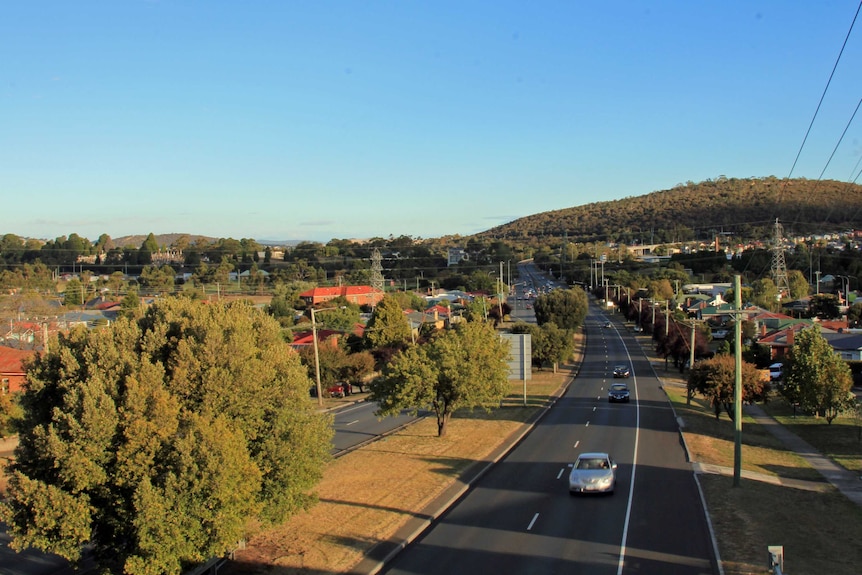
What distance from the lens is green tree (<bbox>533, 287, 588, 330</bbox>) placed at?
82250 millimetres

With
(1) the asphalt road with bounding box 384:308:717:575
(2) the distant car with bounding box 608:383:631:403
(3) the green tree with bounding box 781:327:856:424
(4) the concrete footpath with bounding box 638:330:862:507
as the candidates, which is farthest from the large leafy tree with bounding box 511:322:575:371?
(1) the asphalt road with bounding box 384:308:717:575

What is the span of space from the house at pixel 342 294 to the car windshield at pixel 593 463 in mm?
84595

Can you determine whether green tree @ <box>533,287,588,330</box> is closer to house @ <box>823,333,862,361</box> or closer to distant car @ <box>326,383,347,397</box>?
house @ <box>823,333,862,361</box>

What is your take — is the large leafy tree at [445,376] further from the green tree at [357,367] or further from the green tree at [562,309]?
the green tree at [562,309]

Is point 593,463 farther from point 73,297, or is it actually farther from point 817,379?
point 73,297

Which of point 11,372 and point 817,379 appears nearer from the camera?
point 817,379

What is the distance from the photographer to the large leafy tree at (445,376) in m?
31.2

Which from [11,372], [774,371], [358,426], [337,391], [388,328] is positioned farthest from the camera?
[388,328]

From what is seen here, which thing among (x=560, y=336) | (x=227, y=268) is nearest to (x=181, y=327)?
(x=560, y=336)

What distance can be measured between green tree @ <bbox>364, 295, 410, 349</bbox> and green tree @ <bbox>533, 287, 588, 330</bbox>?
21.8 m

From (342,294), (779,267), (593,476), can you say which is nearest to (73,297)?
(342,294)

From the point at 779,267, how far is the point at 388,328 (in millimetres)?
68793

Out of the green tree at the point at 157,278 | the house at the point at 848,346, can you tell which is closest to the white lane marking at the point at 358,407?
the house at the point at 848,346

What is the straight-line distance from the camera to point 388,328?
2517 inches
